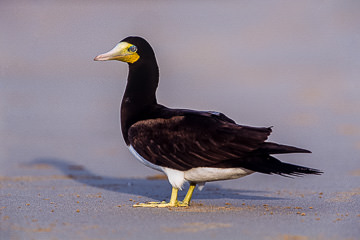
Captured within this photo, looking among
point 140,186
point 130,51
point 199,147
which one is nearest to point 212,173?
point 199,147

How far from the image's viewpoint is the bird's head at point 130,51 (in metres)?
7.27

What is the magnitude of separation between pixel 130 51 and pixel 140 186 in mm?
2094

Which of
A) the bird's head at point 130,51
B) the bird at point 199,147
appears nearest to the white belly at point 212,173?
the bird at point 199,147

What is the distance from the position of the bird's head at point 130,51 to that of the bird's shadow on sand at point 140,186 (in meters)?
1.63

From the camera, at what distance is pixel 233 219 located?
18.6 feet

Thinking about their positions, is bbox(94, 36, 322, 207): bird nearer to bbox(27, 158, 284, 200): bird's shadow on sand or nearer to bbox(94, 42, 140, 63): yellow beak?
bbox(94, 42, 140, 63): yellow beak

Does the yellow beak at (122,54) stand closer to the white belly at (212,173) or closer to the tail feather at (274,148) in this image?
the white belly at (212,173)

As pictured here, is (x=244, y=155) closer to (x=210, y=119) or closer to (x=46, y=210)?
(x=210, y=119)

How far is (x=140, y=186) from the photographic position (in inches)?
340

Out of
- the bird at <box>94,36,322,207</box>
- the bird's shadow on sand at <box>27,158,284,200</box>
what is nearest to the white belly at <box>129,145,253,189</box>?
the bird at <box>94,36,322,207</box>

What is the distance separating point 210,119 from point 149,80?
114cm

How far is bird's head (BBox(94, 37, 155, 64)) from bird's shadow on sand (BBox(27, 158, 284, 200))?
1.63 m


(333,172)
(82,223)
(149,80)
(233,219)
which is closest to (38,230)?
(82,223)

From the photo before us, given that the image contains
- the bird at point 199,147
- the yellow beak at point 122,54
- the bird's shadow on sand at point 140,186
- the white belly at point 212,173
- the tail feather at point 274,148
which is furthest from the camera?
the bird's shadow on sand at point 140,186
